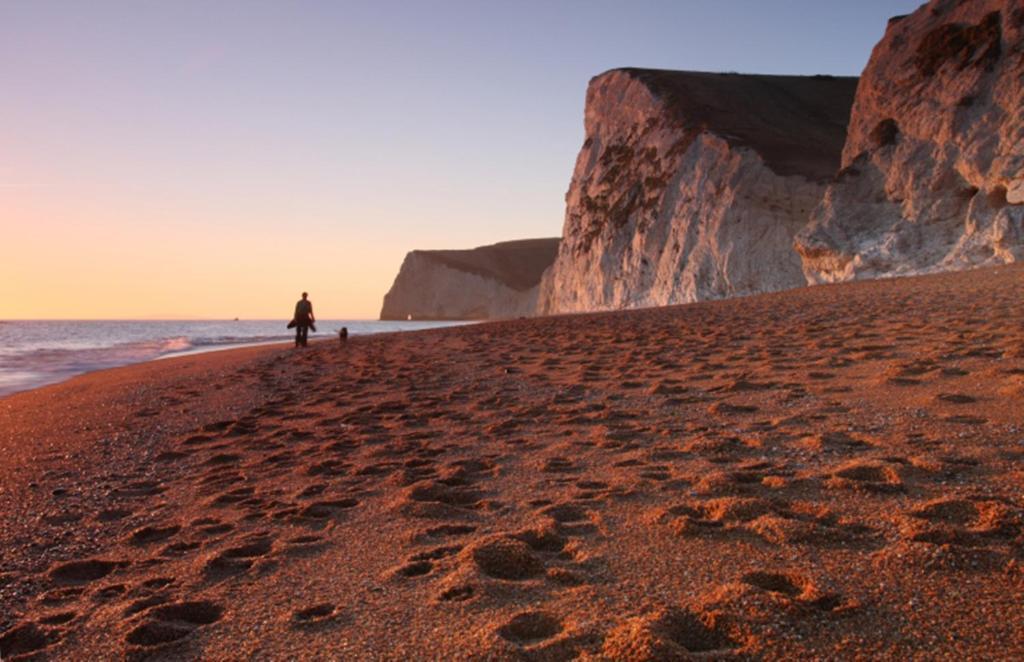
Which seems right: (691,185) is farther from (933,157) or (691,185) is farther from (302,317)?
(302,317)

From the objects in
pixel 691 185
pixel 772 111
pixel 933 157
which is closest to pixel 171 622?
pixel 933 157

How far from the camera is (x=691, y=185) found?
32.8m

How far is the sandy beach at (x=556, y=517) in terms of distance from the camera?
8.42 feet

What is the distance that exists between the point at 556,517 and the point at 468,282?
92107 mm

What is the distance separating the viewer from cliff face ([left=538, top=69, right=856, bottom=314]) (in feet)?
96.2

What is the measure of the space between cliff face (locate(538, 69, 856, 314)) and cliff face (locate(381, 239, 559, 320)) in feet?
138

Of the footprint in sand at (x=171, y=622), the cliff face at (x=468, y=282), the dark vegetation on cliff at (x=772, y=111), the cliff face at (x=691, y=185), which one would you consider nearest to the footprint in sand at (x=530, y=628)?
the footprint in sand at (x=171, y=622)

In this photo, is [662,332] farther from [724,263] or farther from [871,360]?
[724,263]

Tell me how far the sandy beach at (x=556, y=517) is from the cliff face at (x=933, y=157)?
13.7 meters

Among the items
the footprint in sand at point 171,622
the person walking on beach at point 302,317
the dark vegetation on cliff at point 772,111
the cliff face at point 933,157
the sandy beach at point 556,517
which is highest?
the dark vegetation on cliff at point 772,111

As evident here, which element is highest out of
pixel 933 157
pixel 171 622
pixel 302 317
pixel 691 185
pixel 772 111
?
pixel 772 111

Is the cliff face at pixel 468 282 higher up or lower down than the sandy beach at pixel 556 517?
higher up

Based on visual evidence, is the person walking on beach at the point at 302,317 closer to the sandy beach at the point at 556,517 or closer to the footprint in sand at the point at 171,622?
the sandy beach at the point at 556,517

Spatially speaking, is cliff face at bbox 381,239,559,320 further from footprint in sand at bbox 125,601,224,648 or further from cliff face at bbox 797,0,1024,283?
footprint in sand at bbox 125,601,224,648
